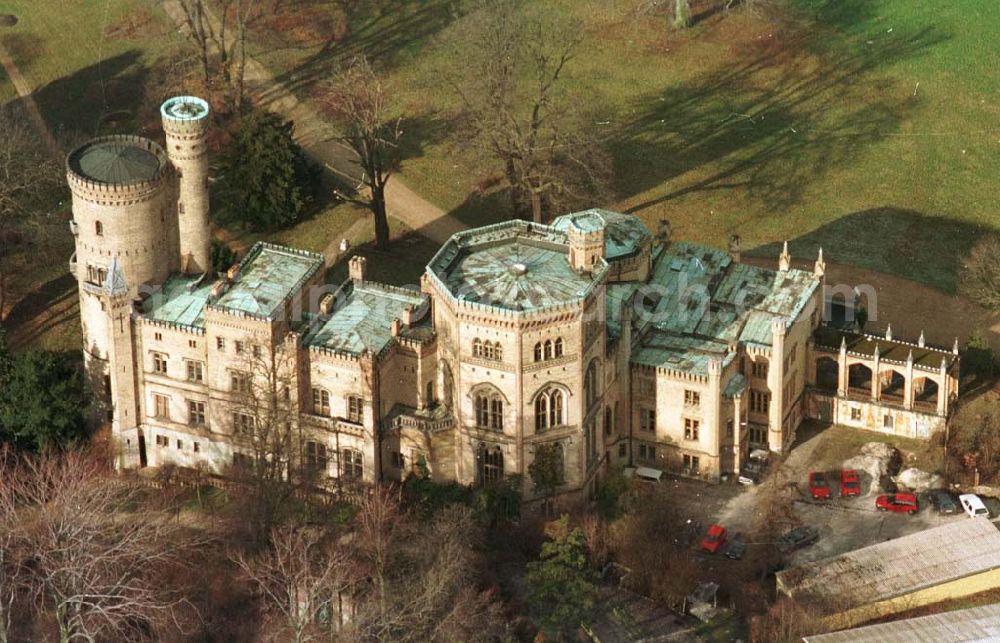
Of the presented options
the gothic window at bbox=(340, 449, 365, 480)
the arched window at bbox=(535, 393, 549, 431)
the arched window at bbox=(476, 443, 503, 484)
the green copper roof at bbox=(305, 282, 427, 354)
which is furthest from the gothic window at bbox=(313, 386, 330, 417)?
the arched window at bbox=(535, 393, 549, 431)

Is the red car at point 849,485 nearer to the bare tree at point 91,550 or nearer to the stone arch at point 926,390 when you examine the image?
the stone arch at point 926,390

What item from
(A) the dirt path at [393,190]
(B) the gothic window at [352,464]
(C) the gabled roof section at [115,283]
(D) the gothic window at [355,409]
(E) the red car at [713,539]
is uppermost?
(C) the gabled roof section at [115,283]

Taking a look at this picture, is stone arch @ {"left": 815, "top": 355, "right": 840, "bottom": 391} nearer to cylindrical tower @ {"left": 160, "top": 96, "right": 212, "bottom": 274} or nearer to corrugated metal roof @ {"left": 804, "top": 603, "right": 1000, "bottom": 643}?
corrugated metal roof @ {"left": 804, "top": 603, "right": 1000, "bottom": 643}

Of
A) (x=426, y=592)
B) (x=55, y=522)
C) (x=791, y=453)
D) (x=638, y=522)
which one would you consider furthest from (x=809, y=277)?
(x=55, y=522)

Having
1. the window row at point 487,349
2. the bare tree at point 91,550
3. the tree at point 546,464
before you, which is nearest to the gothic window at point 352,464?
the bare tree at point 91,550

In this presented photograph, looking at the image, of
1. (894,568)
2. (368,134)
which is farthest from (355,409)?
(894,568)

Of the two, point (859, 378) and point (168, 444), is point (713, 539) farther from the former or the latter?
point (168, 444)
